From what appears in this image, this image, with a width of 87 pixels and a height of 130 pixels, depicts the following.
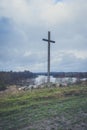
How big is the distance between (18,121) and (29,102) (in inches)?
178

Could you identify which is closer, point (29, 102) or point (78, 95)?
point (29, 102)

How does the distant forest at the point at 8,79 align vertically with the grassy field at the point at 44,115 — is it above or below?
above

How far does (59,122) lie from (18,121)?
1.41 meters

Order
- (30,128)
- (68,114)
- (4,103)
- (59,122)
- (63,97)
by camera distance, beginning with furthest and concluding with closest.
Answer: (63,97) < (4,103) < (68,114) < (59,122) < (30,128)

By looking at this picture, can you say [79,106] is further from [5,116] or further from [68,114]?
[5,116]

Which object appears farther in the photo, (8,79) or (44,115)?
(8,79)

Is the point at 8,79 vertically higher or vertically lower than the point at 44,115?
higher

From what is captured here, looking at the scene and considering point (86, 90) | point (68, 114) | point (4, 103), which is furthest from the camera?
point (86, 90)

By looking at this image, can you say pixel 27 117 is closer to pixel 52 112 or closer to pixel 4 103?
pixel 52 112

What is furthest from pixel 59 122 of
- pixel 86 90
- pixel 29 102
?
pixel 86 90

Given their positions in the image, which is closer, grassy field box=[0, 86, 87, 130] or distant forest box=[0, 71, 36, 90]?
grassy field box=[0, 86, 87, 130]

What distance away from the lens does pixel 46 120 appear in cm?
1109

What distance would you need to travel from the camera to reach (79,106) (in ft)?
45.0

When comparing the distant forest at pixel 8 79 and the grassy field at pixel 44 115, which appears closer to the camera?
the grassy field at pixel 44 115
